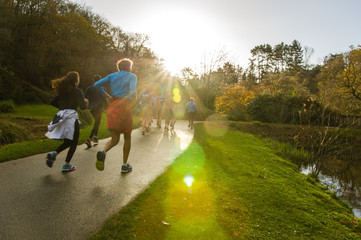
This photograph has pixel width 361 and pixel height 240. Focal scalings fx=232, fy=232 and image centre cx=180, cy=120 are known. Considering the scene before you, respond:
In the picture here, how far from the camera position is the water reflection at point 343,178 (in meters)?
6.83

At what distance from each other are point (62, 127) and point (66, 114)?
0.26m

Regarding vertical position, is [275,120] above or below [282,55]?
below

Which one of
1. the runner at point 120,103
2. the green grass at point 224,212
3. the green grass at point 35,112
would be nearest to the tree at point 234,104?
the green grass at point 35,112

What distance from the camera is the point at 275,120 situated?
23.9 m

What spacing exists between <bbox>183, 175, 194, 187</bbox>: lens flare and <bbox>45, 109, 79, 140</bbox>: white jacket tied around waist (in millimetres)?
2353

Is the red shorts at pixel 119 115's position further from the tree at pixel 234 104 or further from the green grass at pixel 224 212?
the tree at pixel 234 104

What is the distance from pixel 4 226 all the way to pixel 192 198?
2.41m

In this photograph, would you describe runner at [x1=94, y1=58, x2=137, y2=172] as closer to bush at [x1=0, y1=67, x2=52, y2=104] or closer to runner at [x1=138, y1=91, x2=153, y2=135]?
runner at [x1=138, y1=91, x2=153, y2=135]

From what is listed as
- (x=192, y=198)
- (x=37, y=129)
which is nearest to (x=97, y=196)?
(x=192, y=198)

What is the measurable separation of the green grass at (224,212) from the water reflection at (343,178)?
231cm

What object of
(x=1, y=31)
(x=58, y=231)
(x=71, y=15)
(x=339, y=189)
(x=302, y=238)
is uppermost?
(x=71, y=15)

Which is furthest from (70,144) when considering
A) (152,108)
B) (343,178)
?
(343,178)

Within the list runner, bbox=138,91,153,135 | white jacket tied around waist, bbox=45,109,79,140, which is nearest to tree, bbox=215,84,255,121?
runner, bbox=138,91,153,135

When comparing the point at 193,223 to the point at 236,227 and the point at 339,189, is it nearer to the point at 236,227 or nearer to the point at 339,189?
the point at 236,227
